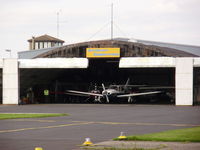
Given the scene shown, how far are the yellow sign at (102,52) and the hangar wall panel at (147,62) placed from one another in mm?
1962

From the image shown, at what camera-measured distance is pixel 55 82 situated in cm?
7150

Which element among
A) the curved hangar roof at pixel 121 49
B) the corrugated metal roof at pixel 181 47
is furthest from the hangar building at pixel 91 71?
the corrugated metal roof at pixel 181 47

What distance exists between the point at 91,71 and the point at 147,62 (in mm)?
17447

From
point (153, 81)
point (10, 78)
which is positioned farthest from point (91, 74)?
point (10, 78)

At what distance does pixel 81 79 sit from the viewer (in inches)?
2950

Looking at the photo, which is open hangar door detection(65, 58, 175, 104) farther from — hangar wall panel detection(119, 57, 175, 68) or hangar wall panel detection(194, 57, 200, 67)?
hangar wall panel detection(194, 57, 200, 67)

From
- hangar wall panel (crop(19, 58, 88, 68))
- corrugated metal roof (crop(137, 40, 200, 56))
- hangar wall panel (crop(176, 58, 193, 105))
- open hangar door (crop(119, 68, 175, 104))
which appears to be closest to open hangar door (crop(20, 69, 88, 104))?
hangar wall panel (crop(19, 58, 88, 68))

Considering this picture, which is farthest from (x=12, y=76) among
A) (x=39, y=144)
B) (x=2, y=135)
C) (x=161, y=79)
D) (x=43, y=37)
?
(x=43, y=37)

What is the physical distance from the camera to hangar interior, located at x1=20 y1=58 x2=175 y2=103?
214ft

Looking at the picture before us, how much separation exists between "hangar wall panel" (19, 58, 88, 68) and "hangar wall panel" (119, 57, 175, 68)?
5553 millimetres

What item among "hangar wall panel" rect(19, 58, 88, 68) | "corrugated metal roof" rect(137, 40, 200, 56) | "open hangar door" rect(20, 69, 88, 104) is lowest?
"open hangar door" rect(20, 69, 88, 104)

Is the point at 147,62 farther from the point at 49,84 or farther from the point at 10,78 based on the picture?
the point at 49,84

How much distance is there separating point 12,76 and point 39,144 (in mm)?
42924

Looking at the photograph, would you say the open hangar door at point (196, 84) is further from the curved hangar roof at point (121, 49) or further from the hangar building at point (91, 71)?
the curved hangar roof at point (121, 49)
